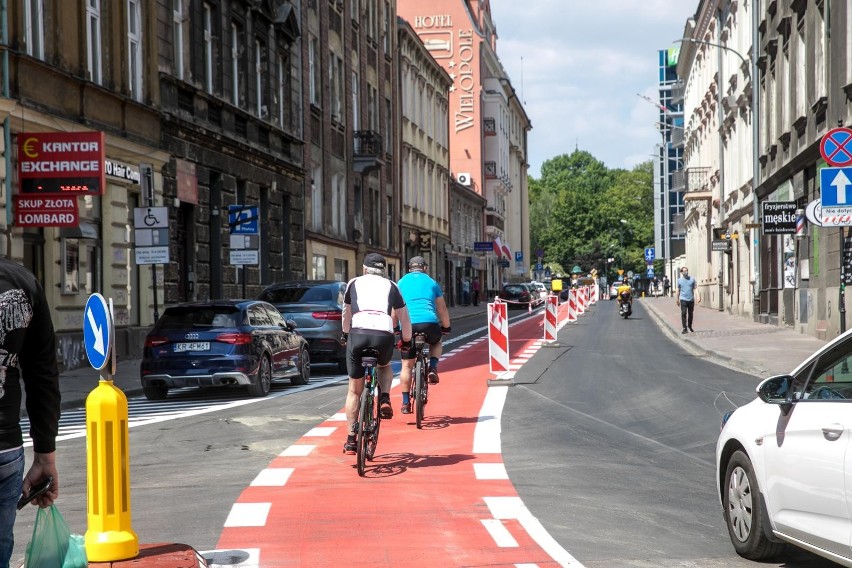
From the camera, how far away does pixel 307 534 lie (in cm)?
730

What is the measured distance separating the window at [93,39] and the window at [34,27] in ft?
6.91

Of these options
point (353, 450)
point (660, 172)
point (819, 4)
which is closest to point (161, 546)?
point (353, 450)

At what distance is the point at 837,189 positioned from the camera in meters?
14.6

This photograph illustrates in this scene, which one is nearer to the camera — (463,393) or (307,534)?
(307,534)

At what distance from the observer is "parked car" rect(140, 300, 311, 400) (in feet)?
55.7

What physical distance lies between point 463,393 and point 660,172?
395 feet

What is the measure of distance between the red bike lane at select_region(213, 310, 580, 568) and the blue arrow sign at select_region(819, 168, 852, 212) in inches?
193

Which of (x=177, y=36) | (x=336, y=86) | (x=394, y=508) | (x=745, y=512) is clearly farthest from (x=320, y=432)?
(x=336, y=86)

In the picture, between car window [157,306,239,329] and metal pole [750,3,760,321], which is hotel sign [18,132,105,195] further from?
metal pole [750,3,760,321]

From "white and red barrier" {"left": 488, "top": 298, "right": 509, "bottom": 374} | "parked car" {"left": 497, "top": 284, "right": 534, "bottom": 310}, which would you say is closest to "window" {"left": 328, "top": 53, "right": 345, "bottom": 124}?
"parked car" {"left": 497, "top": 284, "right": 534, "bottom": 310}

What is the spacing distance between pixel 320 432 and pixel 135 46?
53.8ft

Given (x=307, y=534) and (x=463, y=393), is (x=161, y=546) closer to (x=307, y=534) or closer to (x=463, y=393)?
(x=307, y=534)

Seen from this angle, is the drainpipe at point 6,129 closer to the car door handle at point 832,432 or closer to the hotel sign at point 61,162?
the hotel sign at point 61,162

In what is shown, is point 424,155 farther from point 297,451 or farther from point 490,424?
point 297,451
